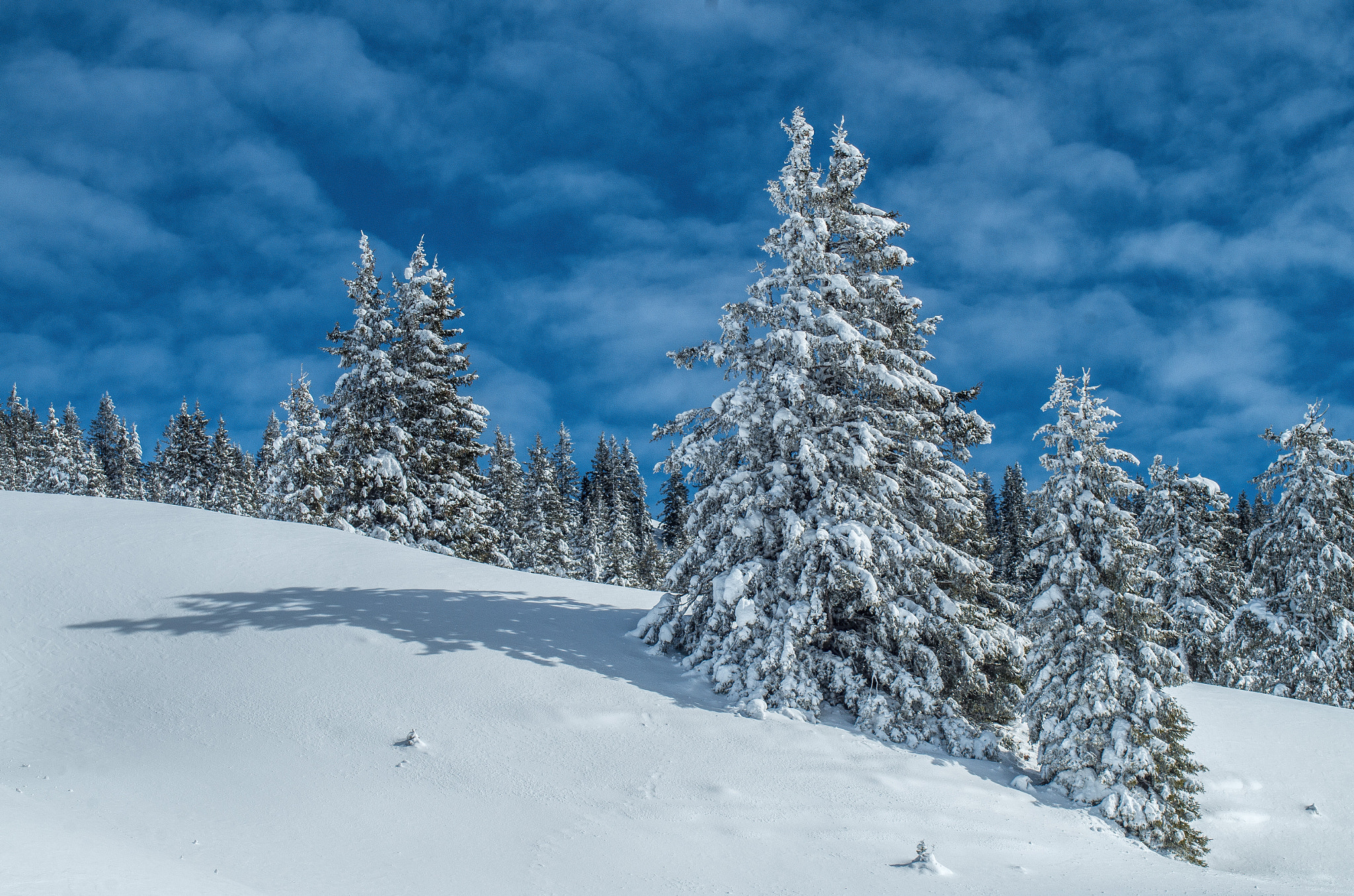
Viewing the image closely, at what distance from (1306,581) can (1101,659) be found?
56.6ft

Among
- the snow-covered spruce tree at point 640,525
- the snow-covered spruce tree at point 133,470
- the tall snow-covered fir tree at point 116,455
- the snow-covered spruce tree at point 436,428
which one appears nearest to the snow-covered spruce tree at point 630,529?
the snow-covered spruce tree at point 640,525

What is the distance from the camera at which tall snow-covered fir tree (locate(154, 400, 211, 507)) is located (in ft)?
254

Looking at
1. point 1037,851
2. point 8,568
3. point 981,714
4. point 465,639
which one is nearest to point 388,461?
point 8,568

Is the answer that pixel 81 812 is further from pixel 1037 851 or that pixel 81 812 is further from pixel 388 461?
pixel 388 461

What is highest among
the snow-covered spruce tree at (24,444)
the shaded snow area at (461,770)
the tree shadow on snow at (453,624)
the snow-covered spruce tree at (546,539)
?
the snow-covered spruce tree at (24,444)

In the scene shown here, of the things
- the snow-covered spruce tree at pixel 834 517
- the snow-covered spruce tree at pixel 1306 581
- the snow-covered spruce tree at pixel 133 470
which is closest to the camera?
the snow-covered spruce tree at pixel 834 517

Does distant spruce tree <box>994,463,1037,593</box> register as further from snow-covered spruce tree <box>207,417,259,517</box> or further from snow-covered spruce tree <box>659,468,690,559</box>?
snow-covered spruce tree <box>207,417,259,517</box>

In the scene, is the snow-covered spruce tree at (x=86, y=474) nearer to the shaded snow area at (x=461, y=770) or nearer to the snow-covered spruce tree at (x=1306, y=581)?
the shaded snow area at (x=461, y=770)

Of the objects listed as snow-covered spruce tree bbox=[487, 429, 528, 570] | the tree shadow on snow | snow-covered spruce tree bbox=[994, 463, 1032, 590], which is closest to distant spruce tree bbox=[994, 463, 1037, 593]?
snow-covered spruce tree bbox=[994, 463, 1032, 590]

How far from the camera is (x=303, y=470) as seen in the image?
33.4 metres

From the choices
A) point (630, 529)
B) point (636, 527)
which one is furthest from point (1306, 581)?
point (636, 527)

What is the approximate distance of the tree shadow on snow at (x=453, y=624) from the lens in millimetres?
14477

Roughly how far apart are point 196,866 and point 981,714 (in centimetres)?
1313

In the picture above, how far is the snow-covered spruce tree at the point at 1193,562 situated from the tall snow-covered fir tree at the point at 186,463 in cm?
7798
